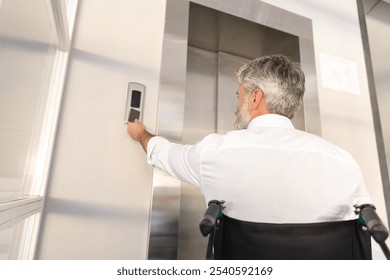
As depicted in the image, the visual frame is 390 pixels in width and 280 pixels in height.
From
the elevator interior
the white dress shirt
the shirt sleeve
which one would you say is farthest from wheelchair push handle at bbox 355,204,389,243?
the elevator interior

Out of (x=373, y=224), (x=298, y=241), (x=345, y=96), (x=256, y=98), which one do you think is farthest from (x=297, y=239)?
(x=345, y=96)

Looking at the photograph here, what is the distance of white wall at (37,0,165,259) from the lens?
90cm

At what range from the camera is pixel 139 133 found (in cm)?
100

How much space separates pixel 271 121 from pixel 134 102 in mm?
553

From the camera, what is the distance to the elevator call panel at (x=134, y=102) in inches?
40.9

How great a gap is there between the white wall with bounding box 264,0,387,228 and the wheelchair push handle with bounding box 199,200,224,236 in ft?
3.67

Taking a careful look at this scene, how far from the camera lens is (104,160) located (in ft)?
3.22

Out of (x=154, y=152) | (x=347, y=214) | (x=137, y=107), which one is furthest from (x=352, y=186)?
(x=137, y=107)

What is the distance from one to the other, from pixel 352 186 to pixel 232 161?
358mm

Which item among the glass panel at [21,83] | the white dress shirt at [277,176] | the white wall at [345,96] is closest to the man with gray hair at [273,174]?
the white dress shirt at [277,176]

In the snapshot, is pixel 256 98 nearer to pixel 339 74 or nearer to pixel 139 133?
pixel 139 133

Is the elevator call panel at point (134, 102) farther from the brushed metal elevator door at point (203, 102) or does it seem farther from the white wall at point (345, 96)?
the white wall at point (345, 96)

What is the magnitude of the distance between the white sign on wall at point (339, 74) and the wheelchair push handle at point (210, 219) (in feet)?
4.27
